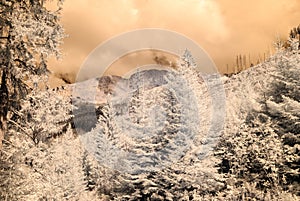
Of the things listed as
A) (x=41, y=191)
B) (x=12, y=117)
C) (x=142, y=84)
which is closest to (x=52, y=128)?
(x=41, y=191)

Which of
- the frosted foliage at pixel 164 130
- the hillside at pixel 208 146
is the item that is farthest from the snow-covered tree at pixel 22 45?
the frosted foliage at pixel 164 130

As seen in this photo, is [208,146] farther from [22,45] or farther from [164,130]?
[22,45]

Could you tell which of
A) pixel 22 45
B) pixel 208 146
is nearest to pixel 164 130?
pixel 208 146

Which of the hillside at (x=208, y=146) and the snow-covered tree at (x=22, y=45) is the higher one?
the hillside at (x=208, y=146)

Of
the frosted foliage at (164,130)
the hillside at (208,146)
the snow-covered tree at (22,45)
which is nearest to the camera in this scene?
the snow-covered tree at (22,45)

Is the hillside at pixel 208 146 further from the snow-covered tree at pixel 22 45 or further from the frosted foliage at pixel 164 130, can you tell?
the snow-covered tree at pixel 22 45

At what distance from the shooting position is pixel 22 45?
33.2ft

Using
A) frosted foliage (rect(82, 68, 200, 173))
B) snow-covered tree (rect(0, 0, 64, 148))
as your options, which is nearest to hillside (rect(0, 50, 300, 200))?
frosted foliage (rect(82, 68, 200, 173))

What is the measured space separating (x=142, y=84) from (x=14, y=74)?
37.0 m

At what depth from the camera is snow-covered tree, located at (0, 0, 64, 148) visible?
979 cm

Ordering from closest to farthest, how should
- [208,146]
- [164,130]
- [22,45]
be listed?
1. [22,45]
2. [208,146]
3. [164,130]

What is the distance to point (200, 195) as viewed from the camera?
3180 centimetres

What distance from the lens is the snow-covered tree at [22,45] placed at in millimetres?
9789

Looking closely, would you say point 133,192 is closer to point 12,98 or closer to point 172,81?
point 172,81
